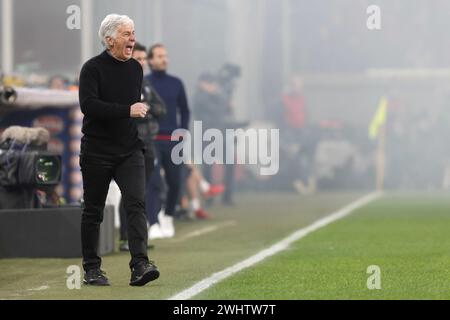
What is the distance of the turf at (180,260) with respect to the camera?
10.3 m

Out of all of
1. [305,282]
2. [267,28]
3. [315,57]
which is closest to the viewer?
[305,282]

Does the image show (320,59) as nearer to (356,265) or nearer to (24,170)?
(24,170)

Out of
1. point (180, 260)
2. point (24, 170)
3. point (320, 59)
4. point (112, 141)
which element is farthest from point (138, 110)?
point (320, 59)

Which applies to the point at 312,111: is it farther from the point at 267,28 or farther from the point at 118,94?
the point at 118,94

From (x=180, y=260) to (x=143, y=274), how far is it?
240 centimetres

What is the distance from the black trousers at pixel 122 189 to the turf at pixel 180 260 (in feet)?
0.95

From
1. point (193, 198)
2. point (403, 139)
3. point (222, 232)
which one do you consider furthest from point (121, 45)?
point (403, 139)

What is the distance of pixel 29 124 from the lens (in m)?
17.4

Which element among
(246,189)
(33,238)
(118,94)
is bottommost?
(246,189)

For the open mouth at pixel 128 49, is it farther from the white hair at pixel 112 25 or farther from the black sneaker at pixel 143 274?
the black sneaker at pixel 143 274

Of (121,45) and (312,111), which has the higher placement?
(121,45)

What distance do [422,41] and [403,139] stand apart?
6676 mm

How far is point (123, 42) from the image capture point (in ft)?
34.7

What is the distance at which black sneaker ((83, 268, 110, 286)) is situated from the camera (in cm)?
1070
